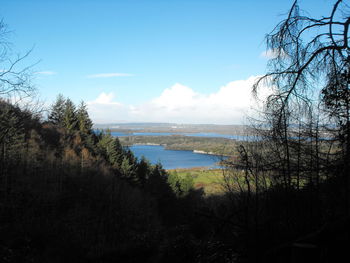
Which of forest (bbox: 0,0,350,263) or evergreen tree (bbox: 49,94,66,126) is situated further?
evergreen tree (bbox: 49,94,66,126)

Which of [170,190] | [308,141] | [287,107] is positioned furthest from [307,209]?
[170,190]

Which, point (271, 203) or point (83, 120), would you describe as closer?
point (271, 203)

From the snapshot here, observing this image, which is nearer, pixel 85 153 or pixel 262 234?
pixel 262 234

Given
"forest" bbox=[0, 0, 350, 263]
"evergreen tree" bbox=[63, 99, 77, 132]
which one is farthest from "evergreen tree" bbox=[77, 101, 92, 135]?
"forest" bbox=[0, 0, 350, 263]

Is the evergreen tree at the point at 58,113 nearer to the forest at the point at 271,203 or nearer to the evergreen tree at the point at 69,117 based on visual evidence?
the evergreen tree at the point at 69,117

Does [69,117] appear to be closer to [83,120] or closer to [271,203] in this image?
[83,120]

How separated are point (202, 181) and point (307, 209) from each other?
33625 mm

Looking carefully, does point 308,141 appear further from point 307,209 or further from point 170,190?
point 170,190

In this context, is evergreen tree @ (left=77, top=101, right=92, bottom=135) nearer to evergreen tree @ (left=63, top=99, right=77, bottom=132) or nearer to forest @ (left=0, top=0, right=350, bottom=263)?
evergreen tree @ (left=63, top=99, right=77, bottom=132)

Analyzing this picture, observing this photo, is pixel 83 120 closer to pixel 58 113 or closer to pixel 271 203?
pixel 58 113

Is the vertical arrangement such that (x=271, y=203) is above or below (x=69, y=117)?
below

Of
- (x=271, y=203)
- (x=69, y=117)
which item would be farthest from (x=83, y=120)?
(x=271, y=203)

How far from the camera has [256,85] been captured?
3.09 metres

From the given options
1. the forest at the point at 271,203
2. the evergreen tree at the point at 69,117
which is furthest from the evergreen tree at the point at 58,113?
the forest at the point at 271,203
